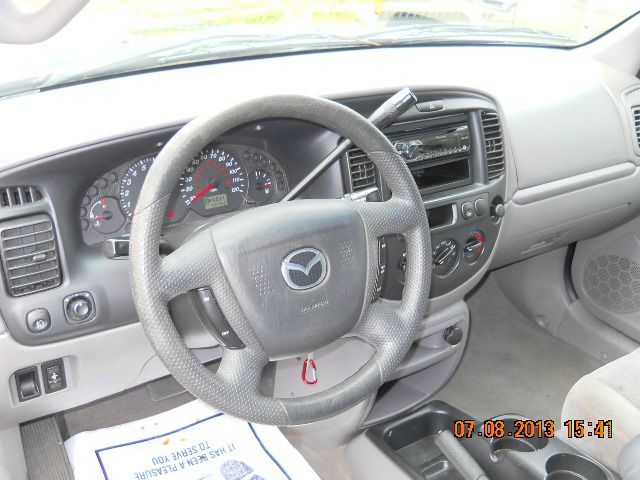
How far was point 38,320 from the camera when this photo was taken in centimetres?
116

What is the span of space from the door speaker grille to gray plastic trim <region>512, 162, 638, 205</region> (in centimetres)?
35

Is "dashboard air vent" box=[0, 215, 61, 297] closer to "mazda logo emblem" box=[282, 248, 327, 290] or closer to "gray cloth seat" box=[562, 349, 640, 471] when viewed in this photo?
"mazda logo emblem" box=[282, 248, 327, 290]

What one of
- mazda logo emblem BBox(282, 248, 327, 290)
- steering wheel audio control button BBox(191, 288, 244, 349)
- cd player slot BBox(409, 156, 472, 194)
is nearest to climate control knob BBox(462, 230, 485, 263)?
cd player slot BBox(409, 156, 472, 194)

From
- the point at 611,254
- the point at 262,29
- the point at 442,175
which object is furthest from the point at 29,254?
the point at 611,254

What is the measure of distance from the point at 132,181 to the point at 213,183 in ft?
0.50

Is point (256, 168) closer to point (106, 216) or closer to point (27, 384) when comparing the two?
point (106, 216)

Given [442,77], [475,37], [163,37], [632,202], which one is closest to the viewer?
[163,37]

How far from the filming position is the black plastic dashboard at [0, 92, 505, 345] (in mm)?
1147

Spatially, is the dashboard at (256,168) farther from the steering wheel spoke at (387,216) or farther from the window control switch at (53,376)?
the steering wheel spoke at (387,216)

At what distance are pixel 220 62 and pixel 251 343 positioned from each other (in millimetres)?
742

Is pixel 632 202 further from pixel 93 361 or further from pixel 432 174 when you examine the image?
pixel 93 361

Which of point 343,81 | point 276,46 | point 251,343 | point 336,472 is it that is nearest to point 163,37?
point 276,46

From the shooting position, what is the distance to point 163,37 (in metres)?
1.45
